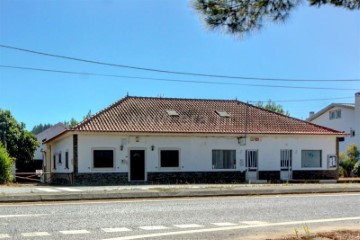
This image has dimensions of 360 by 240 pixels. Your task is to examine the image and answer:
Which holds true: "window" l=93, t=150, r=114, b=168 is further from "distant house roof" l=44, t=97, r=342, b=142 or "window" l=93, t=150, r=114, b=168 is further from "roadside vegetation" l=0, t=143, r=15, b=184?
"roadside vegetation" l=0, t=143, r=15, b=184

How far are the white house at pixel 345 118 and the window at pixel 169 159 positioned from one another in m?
24.0

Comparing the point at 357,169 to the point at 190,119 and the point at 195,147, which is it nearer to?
the point at 190,119

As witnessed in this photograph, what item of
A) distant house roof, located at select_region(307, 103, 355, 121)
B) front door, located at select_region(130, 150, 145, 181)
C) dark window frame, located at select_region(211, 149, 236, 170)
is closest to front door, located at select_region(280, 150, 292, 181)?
dark window frame, located at select_region(211, 149, 236, 170)

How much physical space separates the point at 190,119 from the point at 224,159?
132 inches

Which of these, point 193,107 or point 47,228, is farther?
point 193,107

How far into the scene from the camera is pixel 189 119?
1260 inches

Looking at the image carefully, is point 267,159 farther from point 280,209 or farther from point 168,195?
point 280,209

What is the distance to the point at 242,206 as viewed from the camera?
47.8 ft

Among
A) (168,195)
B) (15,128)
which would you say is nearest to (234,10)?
(168,195)

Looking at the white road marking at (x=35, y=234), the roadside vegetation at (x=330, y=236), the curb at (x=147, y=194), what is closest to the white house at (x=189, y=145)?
the curb at (x=147, y=194)

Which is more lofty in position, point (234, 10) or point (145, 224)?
point (234, 10)

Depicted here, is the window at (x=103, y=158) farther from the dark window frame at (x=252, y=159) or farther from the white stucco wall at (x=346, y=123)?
the white stucco wall at (x=346, y=123)

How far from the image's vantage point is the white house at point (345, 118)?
165 ft

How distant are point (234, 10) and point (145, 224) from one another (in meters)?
5.01
